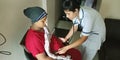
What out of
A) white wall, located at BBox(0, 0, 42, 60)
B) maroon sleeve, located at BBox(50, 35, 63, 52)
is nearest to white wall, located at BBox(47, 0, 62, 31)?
white wall, located at BBox(0, 0, 42, 60)

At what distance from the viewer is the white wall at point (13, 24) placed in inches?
61.0

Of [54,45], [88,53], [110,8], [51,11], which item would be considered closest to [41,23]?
[54,45]

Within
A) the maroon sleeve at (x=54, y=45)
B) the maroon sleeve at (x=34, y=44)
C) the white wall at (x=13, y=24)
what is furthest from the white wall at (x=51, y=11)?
the maroon sleeve at (x=34, y=44)

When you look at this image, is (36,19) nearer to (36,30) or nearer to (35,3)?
(36,30)

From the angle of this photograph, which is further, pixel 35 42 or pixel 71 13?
pixel 71 13

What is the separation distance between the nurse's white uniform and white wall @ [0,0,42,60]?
1.63ft

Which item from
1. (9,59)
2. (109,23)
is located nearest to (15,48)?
(9,59)

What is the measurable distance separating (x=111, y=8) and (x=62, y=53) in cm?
111

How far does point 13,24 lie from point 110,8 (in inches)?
51.4

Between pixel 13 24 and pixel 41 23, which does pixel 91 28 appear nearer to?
pixel 41 23

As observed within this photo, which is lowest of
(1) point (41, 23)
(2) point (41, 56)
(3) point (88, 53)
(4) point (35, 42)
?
(3) point (88, 53)

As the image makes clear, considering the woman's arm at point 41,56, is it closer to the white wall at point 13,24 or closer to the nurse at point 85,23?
the nurse at point 85,23

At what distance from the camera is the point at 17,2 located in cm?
167

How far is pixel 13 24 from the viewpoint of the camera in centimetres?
170
